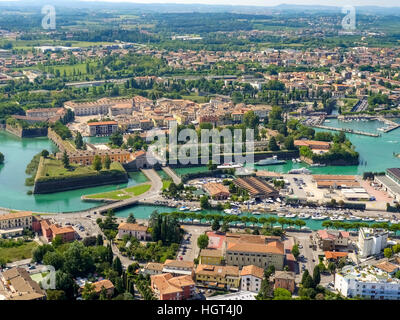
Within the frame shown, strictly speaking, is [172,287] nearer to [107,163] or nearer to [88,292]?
[88,292]

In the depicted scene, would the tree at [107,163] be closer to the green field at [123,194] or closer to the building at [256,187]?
the green field at [123,194]

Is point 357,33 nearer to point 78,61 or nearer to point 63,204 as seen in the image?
point 78,61

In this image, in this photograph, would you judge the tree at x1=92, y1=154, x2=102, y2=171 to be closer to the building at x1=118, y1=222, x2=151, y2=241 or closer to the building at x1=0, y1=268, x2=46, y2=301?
the building at x1=118, y1=222, x2=151, y2=241

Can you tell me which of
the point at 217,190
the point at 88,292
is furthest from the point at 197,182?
the point at 88,292

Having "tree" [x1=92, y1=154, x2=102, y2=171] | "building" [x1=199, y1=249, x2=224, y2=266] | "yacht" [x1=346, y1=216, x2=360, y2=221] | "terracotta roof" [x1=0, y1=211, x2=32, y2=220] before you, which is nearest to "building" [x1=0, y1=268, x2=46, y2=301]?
"terracotta roof" [x1=0, y1=211, x2=32, y2=220]

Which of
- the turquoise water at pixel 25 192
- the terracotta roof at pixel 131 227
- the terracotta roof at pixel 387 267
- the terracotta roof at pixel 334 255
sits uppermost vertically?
the terracotta roof at pixel 131 227

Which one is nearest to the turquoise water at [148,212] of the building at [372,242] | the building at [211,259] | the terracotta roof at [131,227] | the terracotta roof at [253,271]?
the terracotta roof at [131,227]
